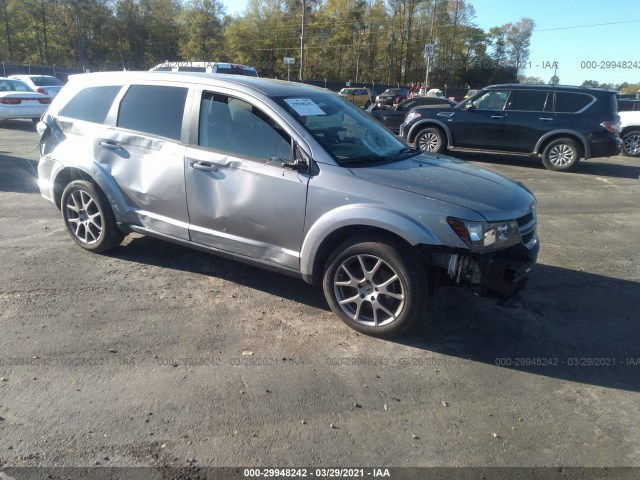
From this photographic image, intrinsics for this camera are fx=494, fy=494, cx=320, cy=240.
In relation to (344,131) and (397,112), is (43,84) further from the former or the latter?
(344,131)

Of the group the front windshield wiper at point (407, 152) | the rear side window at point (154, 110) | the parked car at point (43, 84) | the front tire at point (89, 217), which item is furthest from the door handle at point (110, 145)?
the parked car at point (43, 84)

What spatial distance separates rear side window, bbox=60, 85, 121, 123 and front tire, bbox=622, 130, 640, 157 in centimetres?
1427

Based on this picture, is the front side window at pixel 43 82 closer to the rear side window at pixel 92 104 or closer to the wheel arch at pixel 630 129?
the rear side window at pixel 92 104

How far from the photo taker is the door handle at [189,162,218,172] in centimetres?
418

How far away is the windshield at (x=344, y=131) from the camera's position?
400 cm

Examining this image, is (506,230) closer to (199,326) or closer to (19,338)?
(199,326)

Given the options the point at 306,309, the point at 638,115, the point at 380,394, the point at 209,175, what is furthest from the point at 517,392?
the point at 638,115

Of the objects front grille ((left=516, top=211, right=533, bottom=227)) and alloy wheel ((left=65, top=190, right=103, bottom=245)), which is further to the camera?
alloy wheel ((left=65, top=190, right=103, bottom=245))

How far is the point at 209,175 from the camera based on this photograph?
13.8ft

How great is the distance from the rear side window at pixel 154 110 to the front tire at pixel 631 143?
14.0 m

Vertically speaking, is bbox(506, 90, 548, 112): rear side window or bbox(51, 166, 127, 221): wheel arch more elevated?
bbox(506, 90, 548, 112): rear side window

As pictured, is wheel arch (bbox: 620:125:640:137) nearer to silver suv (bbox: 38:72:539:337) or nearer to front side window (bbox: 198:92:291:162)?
silver suv (bbox: 38:72:539:337)

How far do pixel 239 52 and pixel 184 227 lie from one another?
211ft

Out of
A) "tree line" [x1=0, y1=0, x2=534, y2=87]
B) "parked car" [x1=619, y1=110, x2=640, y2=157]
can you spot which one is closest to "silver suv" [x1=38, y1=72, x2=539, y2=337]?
"parked car" [x1=619, y1=110, x2=640, y2=157]
